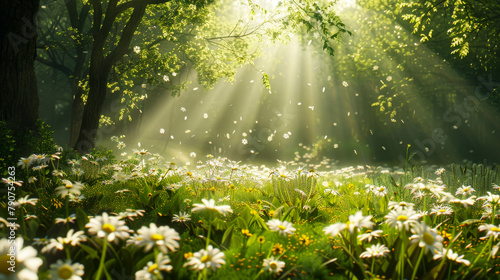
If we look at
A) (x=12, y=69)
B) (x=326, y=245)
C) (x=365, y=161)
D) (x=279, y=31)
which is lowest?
(x=365, y=161)

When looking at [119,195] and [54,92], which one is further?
[54,92]

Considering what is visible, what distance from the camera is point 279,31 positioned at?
11.2 m

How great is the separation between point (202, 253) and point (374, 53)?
71.7 feet

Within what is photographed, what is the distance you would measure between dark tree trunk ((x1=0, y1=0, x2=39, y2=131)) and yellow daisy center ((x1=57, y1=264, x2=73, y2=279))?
5.53 metres

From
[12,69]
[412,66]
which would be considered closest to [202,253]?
[12,69]

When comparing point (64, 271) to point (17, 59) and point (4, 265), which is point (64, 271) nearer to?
point (4, 265)

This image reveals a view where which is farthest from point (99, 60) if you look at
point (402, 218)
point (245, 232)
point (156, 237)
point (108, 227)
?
point (402, 218)

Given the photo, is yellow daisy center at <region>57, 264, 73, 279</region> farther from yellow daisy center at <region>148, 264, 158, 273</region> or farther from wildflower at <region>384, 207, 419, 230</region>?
wildflower at <region>384, 207, 419, 230</region>

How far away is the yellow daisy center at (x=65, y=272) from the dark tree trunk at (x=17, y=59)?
553 cm

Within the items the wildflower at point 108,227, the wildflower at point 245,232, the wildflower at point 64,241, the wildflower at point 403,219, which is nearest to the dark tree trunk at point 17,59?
the wildflower at point 64,241

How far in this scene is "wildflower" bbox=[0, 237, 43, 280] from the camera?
4.47 ft

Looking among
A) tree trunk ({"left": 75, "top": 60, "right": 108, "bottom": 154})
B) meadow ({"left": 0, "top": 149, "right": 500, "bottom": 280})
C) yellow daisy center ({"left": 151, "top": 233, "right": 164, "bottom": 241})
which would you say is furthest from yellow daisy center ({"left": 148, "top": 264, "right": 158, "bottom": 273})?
tree trunk ({"left": 75, "top": 60, "right": 108, "bottom": 154})

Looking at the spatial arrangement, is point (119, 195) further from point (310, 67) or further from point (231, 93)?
point (310, 67)

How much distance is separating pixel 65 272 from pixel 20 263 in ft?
0.67
